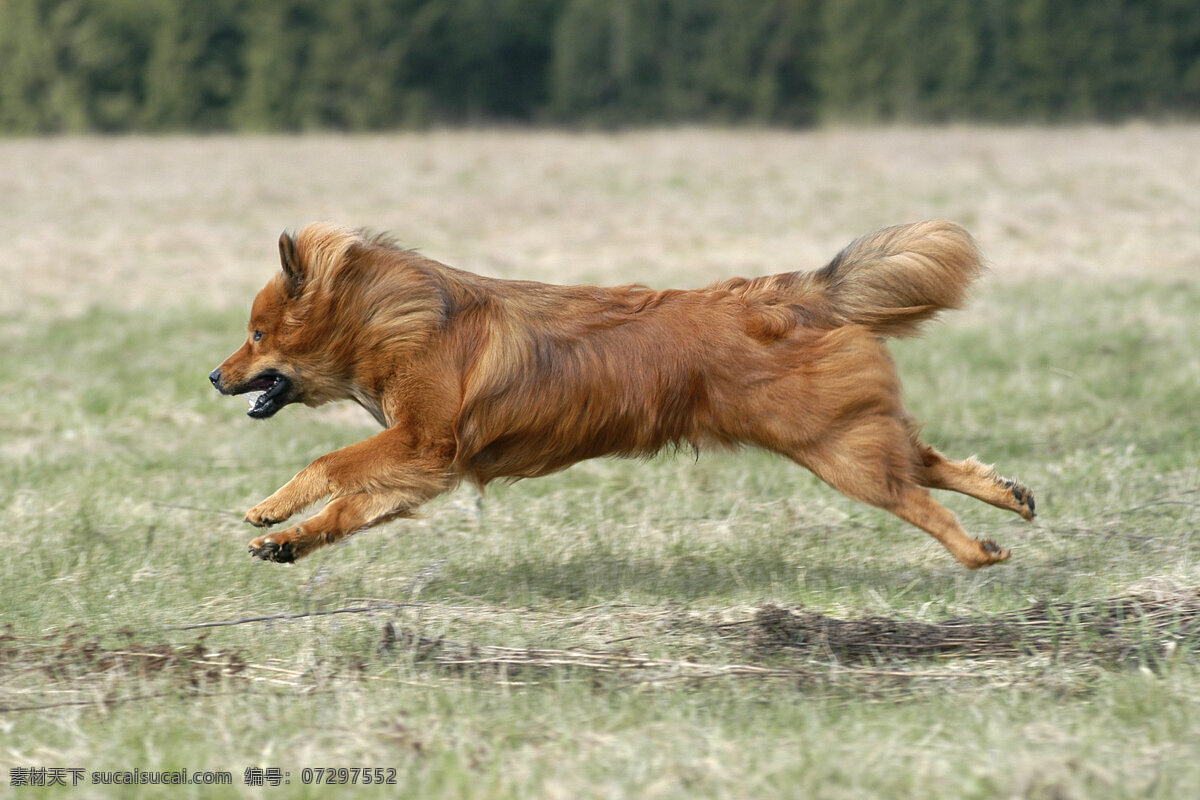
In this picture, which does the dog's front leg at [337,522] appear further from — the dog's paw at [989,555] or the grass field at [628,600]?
the dog's paw at [989,555]

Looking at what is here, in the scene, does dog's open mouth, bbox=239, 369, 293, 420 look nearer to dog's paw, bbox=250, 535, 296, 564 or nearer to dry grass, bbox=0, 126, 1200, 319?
dog's paw, bbox=250, 535, 296, 564

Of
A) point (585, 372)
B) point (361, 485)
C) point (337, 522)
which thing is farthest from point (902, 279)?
point (337, 522)

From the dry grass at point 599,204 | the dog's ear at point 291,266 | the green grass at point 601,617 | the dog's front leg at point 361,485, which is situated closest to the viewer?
the green grass at point 601,617

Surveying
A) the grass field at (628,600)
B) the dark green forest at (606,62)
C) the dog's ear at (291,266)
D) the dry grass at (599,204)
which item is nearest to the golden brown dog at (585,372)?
the dog's ear at (291,266)

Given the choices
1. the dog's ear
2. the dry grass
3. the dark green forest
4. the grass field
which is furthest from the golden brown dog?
the dark green forest

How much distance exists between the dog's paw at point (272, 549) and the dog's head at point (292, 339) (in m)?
0.65

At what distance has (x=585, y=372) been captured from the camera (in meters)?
5.29

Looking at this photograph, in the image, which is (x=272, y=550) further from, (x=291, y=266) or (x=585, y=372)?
(x=585, y=372)

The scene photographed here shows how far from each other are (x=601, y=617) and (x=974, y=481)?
5.32ft

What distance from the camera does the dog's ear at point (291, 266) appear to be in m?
5.34

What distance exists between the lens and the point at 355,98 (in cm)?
3139

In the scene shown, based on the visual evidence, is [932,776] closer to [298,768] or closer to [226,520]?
[298,768]

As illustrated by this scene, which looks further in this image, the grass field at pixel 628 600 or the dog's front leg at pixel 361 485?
the dog's front leg at pixel 361 485

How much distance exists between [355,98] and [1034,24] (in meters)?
15.7
